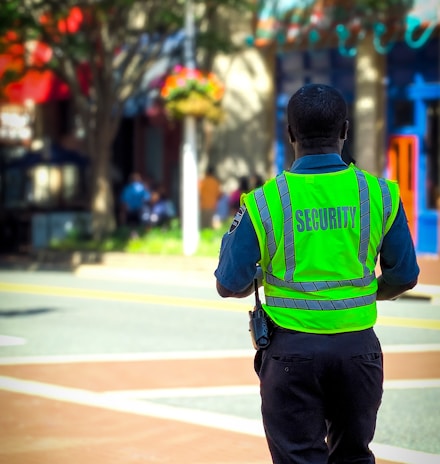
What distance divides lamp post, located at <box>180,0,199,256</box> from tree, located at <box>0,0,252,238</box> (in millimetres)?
1440

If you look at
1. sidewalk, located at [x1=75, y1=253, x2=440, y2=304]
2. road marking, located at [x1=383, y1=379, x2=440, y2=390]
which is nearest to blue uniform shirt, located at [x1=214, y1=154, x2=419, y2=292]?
road marking, located at [x1=383, y1=379, x2=440, y2=390]

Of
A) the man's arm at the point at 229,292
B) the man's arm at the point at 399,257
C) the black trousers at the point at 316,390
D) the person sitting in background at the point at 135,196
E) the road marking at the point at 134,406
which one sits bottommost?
the road marking at the point at 134,406

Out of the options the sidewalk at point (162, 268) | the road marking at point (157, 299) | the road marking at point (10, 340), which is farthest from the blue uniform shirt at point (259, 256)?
the sidewalk at point (162, 268)

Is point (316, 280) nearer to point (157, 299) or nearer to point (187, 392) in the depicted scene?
point (187, 392)

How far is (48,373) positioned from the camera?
9.82m

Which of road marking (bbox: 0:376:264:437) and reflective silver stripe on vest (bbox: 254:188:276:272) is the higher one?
reflective silver stripe on vest (bbox: 254:188:276:272)

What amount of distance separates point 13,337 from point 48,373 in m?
2.57

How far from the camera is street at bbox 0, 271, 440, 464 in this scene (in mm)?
6980

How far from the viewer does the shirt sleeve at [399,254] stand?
149 inches

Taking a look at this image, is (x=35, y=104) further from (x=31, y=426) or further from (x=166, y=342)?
(x=31, y=426)

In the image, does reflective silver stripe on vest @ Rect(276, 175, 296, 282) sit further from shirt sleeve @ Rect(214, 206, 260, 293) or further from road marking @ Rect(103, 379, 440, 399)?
road marking @ Rect(103, 379, 440, 399)

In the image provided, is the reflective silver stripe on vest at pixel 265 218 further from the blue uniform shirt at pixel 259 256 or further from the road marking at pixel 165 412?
the road marking at pixel 165 412

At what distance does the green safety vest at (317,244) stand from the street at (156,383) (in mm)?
3072

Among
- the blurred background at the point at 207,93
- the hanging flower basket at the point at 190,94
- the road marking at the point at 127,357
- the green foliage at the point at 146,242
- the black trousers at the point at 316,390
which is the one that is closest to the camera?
the black trousers at the point at 316,390
